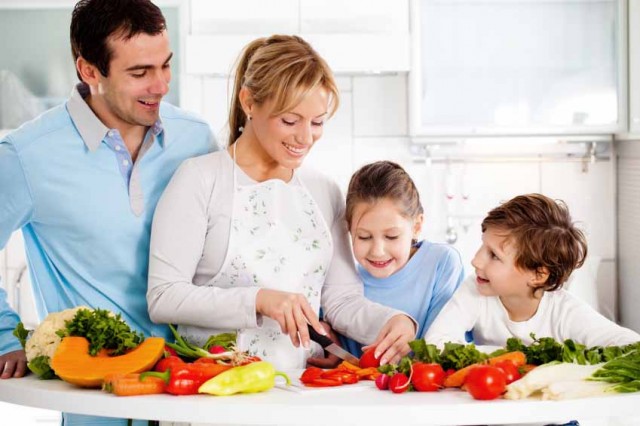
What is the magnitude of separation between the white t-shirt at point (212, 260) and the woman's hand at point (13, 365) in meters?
0.26

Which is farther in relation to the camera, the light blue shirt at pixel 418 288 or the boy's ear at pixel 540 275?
the light blue shirt at pixel 418 288

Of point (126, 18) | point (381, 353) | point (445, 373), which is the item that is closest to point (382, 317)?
point (381, 353)

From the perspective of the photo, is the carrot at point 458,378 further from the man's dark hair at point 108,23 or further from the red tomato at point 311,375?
the man's dark hair at point 108,23

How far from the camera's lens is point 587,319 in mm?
1994

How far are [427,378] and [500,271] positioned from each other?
1.38 feet

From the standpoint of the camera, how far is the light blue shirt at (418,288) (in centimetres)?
225

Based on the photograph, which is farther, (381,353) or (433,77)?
(433,77)

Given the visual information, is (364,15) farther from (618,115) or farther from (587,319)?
(587,319)

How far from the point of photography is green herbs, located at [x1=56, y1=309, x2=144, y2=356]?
69.1 inches

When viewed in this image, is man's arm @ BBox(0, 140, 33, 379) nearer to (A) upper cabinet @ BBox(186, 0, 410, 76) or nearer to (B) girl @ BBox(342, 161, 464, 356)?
(B) girl @ BBox(342, 161, 464, 356)

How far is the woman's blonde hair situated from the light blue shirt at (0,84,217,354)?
30cm

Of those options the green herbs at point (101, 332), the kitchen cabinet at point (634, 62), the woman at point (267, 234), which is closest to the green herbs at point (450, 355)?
the woman at point (267, 234)

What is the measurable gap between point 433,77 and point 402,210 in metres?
1.85

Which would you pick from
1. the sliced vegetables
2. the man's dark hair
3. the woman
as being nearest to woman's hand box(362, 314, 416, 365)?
the woman
